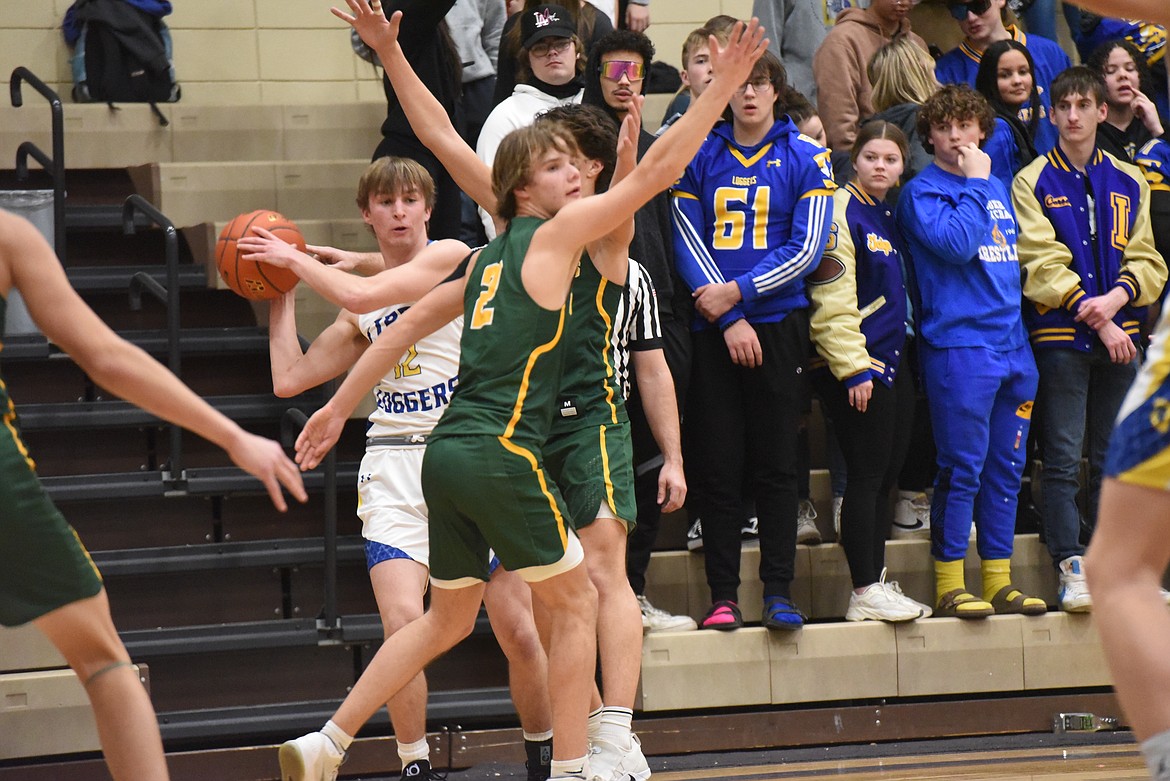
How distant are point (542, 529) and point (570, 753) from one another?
0.67 meters

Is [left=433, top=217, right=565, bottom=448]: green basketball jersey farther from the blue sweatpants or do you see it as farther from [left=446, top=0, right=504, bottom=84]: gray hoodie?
[left=446, top=0, right=504, bottom=84]: gray hoodie

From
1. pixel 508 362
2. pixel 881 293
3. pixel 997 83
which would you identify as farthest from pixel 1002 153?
pixel 508 362

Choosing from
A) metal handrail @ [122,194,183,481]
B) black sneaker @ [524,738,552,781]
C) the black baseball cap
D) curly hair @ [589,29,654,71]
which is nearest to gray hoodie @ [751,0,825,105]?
the black baseball cap

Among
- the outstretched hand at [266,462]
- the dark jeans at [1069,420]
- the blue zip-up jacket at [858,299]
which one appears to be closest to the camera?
the outstretched hand at [266,462]

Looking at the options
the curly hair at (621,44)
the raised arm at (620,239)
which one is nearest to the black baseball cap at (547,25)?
the curly hair at (621,44)

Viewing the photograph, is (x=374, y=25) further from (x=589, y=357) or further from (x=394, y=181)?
(x=589, y=357)

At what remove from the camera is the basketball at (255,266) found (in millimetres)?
4801

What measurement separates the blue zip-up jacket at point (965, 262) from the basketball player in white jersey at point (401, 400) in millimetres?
2279

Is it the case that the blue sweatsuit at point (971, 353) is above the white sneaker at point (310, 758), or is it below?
above

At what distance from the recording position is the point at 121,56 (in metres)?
8.09

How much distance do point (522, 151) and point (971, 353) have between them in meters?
2.72

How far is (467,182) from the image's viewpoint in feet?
16.2

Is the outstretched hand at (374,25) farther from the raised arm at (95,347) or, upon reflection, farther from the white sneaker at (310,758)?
the white sneaker at (310,758)

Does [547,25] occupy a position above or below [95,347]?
above
